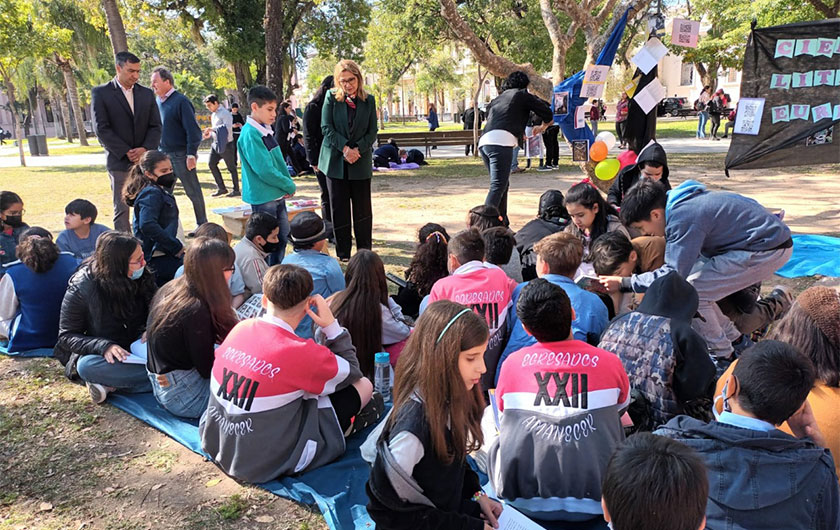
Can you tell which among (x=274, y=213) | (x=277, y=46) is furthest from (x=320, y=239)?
(x=277, y=46)

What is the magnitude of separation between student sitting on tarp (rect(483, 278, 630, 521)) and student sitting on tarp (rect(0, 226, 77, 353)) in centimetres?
328

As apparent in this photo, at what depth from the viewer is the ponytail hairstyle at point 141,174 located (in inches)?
193

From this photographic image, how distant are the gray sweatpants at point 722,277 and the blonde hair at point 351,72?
11.6 feet

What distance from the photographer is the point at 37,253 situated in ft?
13.1

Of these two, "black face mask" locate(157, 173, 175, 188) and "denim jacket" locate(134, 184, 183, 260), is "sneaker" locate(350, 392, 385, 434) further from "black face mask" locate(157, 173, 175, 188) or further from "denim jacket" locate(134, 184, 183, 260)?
"black face mask" locate(157, 173, 175, 188)

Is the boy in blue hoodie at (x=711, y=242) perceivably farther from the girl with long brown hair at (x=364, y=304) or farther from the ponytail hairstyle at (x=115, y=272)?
the ponytail hairstyle at (x=115, y=272)

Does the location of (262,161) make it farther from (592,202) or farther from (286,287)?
(286,287)

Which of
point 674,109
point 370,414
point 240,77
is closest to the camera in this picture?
point 370,414

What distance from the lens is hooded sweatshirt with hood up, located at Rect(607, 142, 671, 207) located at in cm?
564

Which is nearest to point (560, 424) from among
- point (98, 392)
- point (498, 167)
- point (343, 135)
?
point (98, 392)

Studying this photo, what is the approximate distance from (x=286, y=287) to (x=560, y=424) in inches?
49.1

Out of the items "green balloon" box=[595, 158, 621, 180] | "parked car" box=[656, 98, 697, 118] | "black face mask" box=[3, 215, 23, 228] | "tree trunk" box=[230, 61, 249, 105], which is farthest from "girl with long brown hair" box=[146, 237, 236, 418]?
"parked car" box=[656, 98, 697, 118]

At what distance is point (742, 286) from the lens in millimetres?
3727

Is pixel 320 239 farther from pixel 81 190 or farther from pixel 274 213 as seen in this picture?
pixel 81 190
